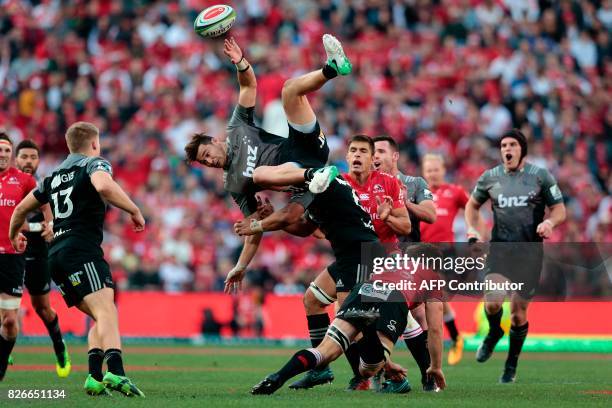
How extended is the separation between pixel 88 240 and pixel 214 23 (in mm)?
2808

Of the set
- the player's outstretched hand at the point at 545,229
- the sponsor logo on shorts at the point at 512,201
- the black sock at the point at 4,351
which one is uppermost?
the sponsor logo on shorts at the point at 512,201

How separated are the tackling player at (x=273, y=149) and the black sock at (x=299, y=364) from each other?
1561 millimetres

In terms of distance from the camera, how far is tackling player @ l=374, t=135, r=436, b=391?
35.8ft

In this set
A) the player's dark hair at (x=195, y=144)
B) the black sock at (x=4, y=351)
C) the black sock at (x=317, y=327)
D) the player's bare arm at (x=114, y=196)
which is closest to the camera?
the player's bare arm at (x=114, y=196)

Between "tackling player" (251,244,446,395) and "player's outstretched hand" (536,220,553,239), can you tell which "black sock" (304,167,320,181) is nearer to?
"tackling player" (251,244,446,395)

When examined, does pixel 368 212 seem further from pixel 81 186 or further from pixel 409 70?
pixel 409 70

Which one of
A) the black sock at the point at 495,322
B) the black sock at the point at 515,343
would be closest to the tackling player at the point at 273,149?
the black sock at the point at 515,343

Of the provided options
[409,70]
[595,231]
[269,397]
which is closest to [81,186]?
[269,397]

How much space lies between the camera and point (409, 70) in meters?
26.3

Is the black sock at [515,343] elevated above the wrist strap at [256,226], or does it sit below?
below

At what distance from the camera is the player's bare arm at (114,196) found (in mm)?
9227

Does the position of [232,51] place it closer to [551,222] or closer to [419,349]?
[419,349]

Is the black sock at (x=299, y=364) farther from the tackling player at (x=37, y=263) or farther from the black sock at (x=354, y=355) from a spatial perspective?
the tackling player at (x=37, y=263)

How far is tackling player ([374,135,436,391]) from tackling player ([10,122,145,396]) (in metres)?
2.96
